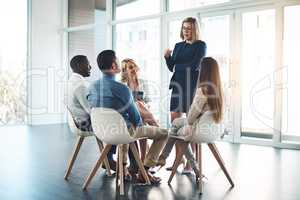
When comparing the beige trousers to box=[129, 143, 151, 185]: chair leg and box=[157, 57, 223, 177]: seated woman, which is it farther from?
box=[157, 57, 223, 177]: seated woman

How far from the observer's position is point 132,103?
3252 mm

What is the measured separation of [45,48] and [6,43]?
932mm

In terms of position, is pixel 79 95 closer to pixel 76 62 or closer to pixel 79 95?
pixel 79 95

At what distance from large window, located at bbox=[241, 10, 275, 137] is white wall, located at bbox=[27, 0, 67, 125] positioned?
15.9ft

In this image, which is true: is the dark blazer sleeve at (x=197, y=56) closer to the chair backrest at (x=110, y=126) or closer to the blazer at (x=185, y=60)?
the blazer at (x=185, y=60)

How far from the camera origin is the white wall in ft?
29.5

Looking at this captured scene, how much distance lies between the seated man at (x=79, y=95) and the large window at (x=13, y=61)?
5400 millimetres

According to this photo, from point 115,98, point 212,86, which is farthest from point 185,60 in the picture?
point 115,98

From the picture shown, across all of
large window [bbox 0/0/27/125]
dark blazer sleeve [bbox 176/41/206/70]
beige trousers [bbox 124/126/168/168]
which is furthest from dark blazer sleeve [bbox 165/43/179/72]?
large window [bbox 0/0/27/125]

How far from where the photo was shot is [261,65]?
621 centimetres

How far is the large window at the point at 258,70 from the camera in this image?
6078mm

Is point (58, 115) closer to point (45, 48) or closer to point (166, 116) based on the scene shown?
point (45, 48)

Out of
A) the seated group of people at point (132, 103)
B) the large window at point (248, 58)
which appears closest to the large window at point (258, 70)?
the large window at point (248, 58)

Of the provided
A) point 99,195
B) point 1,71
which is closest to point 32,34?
point 1,71
